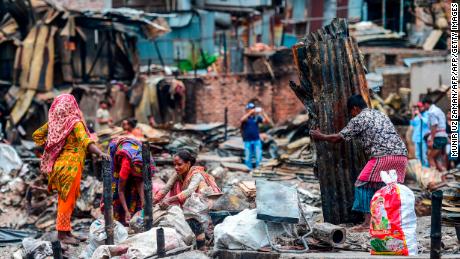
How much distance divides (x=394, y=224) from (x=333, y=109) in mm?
2394

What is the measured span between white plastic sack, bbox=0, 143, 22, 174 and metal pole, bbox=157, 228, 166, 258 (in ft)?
28.5

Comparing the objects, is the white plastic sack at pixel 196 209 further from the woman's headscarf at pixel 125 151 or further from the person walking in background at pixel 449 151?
the person walking in background at pixel 449 151

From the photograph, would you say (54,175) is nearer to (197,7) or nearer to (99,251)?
(99,251)

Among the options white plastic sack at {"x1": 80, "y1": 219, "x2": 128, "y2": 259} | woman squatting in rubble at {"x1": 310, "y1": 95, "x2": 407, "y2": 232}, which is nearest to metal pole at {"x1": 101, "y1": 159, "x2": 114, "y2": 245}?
white plastic sack at {"x1": 80, "y1": 219, "x2": 128, "y2": 259}

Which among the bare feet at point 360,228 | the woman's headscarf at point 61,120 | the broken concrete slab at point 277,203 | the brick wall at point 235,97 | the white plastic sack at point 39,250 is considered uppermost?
the woman's headscarf at point 61,120

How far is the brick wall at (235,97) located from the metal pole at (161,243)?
16.1 meters

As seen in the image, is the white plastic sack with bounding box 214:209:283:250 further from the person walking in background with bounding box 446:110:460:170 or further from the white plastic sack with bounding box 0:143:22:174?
the person walking in background with bounding box 446:110:460:170

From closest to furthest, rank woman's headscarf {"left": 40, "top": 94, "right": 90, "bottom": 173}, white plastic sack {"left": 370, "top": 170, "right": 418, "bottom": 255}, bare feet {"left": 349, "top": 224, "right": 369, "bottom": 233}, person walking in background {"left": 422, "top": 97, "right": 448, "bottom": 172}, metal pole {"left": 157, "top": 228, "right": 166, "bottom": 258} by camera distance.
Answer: white plastic sack {"left": 370, "top": 170, "right": 418, "bottom": 255}
metal pole {"left": 157, "top": 228, "right": 166, "bottom": 258}
bare feet {"left": 349, "top": 224, "right": 369, "bottom": 233}
woman's headscarf {"left": 40, "top": 94, "right": 90, "bottom": 173}
person walking in background {"left": 422, "top": 97, "right": 448, "bottom": 172}

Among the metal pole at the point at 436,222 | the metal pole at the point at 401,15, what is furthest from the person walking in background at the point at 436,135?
the metal pole at the point at 401,15

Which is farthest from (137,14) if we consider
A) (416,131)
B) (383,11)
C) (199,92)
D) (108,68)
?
(383,11)

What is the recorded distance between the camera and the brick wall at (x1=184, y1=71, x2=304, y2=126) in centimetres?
2486

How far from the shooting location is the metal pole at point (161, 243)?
8.06 meters

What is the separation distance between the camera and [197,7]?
28703 millimetres

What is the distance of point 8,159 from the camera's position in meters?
16.6
